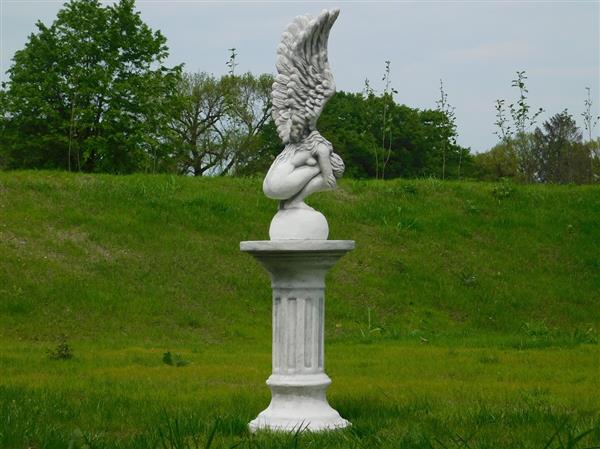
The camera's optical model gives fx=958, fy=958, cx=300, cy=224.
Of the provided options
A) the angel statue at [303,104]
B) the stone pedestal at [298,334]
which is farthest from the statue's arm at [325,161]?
the stone pedestal at [298,334]

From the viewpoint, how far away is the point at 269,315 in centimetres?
1678

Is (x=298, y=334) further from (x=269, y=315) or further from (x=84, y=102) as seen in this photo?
(x=84, y=102)

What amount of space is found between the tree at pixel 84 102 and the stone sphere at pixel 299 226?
2842 centimetres

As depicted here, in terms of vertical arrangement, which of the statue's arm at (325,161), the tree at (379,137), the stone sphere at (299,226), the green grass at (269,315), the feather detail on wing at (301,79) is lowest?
the green grass at (269,315)

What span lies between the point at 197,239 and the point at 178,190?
2.43 metres

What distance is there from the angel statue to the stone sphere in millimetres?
86

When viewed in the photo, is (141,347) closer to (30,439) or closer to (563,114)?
(30,439)

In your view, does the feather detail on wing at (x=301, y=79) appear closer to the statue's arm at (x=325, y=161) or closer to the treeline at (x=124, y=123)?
the statue's arm at (x=325, y=161)

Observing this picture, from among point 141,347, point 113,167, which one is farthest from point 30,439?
point 113,167

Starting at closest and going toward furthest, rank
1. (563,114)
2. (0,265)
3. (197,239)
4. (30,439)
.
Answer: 1. (30,439)
2. (0,265)
3. (197,239)
4. (563,114)

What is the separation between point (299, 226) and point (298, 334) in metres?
0.85

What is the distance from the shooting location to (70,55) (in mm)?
38344

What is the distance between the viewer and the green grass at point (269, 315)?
7695mm

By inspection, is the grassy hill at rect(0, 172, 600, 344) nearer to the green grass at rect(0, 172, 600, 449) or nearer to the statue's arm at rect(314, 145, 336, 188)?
the green grass at rect(0, 172, 600, 449)
